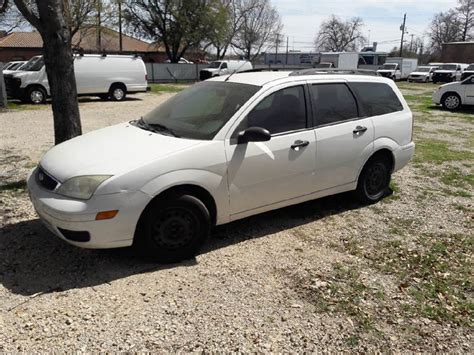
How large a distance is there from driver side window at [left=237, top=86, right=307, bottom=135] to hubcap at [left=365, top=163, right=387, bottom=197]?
4.53ft

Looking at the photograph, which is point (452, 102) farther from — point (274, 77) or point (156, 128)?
point (156, 128)

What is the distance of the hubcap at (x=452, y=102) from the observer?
15992mm

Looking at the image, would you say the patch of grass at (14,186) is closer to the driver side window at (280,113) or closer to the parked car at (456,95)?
the driver side window at (280,113)

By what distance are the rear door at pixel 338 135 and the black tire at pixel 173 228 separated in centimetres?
151

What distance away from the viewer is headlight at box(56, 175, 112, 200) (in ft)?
10.8

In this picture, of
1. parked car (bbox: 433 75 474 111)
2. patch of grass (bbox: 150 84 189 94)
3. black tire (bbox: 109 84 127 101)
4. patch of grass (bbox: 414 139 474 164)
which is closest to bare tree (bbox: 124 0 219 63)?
patch of grass (bbox: 150 84 189 94)

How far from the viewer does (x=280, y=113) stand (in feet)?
13.9

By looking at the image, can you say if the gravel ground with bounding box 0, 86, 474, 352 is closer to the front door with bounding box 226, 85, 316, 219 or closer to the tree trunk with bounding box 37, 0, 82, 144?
the front door with bounding box 226, 85, 316, 219

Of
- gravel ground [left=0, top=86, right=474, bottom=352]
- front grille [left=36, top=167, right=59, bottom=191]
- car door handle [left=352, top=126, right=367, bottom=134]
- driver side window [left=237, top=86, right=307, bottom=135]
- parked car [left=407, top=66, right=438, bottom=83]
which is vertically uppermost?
parked car [left=407, top=66, right=438, bottom=83]

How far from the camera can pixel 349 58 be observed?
41906mm

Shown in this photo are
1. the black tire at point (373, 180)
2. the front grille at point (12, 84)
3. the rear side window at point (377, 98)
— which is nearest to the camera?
the rear side window at point (377, 98)

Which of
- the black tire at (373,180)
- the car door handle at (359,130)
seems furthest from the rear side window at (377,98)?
the black tire at (373,180)

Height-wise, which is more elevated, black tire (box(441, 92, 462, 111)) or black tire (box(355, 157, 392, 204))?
black tire (box(441, 92, 462, 111))

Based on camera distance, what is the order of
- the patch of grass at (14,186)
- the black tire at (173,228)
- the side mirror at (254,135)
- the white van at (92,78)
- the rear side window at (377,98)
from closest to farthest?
the black tire at (173,228)
the side mirror at (254,135)
the rear side window at (377,98)
the patch of grass at (14,186)
the white van at (92,78)
